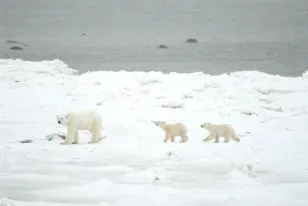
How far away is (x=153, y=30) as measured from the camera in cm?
598

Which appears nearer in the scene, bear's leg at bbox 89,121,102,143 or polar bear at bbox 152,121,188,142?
bear's leg at bbox 89,121,102,143

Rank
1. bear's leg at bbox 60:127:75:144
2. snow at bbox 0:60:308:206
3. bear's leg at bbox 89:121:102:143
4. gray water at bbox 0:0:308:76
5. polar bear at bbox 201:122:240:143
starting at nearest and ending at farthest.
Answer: snow at bbox 0:60:308:206
bear's leg at bbox 60:127:75:144
bear's leg at bbox 89:121:102:143
polar bear at bbox 201:122:240:143
gray water at bbox 0:0:308:76

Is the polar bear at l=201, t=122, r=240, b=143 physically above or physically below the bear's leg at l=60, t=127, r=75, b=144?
above

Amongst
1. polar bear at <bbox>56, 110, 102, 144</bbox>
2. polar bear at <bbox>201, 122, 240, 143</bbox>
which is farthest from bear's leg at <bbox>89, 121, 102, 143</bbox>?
polar bear at <bbox>201, 122, 240, 143</bbox>

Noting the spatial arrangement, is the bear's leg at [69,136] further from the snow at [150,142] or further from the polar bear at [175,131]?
the polar bear at [175,131]

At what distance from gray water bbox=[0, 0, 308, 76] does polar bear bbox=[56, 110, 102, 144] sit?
58.7 inches

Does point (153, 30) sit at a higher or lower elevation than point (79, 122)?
higher

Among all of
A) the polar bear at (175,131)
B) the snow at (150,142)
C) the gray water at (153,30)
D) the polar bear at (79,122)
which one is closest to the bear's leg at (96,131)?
the polar bear at (79,122)

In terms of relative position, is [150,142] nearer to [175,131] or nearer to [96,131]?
[175,131]

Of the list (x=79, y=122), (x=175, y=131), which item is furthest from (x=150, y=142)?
(x=79, y=122)

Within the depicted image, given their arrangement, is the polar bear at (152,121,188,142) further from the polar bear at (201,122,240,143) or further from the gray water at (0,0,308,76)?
the gray water at (0,0,308,76)

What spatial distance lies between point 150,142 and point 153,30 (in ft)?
6.44

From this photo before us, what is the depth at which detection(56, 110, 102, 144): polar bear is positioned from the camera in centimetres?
427

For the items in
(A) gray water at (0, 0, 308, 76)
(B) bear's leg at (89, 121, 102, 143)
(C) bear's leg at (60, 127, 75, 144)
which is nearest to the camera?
(C) bear's leg at (60, 127, 75, 144)
